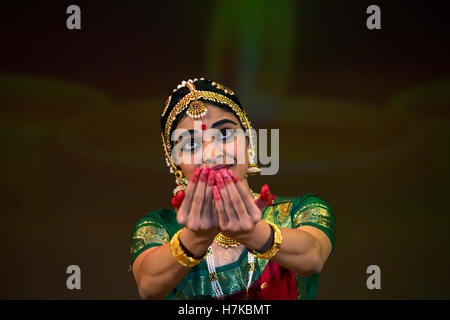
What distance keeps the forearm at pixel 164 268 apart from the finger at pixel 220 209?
4.1 inches

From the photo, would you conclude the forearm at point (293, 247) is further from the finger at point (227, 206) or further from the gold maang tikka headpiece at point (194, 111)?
the gold maang tikka headpiece at point (194, 111)

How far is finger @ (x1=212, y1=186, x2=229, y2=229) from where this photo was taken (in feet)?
4.24

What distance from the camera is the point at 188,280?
1.79 m

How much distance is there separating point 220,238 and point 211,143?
37cm

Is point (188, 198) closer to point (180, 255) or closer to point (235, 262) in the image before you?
point (180, 255)

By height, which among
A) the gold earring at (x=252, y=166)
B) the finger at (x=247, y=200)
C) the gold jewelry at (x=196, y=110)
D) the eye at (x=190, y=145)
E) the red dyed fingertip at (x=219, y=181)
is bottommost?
the finger at (x=247, y=200)

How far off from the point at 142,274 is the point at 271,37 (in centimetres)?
189

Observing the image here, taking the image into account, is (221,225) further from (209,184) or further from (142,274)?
(142,274)

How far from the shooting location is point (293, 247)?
146 cm

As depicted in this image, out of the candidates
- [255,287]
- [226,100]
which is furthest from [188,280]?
[226,100]

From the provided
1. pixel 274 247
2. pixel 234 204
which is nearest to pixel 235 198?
pixel 234 204

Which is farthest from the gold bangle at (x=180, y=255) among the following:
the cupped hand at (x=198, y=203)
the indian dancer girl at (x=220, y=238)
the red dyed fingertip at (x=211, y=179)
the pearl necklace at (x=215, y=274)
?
the pearl necklace at (x=215, y=274)

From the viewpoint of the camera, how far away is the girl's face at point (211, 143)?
1671 mm

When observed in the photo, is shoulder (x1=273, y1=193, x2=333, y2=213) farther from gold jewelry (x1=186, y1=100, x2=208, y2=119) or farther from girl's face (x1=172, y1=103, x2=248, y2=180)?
gold jewelry (x1=186, y1=100, x2=208, y2=119)
